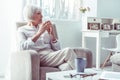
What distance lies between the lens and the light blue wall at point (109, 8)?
470 cm

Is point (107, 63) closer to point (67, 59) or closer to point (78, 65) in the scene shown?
point (67, 59)

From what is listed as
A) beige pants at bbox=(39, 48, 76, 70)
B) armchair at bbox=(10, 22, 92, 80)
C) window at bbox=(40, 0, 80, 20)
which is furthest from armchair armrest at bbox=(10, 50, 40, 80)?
window at bbox=(40, 0, 80, 20)

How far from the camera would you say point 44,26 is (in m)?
2.75

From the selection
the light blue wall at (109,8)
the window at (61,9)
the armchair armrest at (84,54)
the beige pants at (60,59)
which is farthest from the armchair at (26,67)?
the light blue wall at (109,8)

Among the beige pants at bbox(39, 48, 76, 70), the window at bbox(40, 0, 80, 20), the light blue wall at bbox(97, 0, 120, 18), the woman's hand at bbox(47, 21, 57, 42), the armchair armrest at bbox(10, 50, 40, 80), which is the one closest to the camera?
the armchair armrest at bbox(10, 50, 40, 80)

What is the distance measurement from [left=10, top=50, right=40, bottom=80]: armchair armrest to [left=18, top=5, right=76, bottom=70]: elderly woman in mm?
320

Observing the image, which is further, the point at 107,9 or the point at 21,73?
the point at 107,9

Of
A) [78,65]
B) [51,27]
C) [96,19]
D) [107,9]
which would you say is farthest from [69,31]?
[78,65]

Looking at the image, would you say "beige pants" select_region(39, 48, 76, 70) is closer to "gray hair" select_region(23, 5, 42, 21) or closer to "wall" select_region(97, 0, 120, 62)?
"gray hair" select_region(23, 5, 42, 21)

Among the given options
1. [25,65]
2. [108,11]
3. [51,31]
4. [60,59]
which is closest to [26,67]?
[25,65]

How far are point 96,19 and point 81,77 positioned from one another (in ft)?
9.27

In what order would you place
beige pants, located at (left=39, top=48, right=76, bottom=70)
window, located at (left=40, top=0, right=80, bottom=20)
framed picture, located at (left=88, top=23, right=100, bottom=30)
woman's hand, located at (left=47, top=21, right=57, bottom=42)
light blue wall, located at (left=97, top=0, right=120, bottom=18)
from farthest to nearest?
1. light blue wall, located at (left=97, top=0, right=120, bottom=18)
2. framed picture, located at (left=88, top=23, right=100, bottom=30)
3. window, located at (left=40, top=0, right=80, bottom=20)
4. woman's hand, located at (left=47, top=21, right=57, bottom=42)
5. beige pants, located at (left=39, top=48, right=76, bottom=70)

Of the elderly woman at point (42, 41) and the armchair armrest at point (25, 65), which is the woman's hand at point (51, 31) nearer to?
the elderly woman at point (42, 41)

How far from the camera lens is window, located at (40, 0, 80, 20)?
417 centimetres
